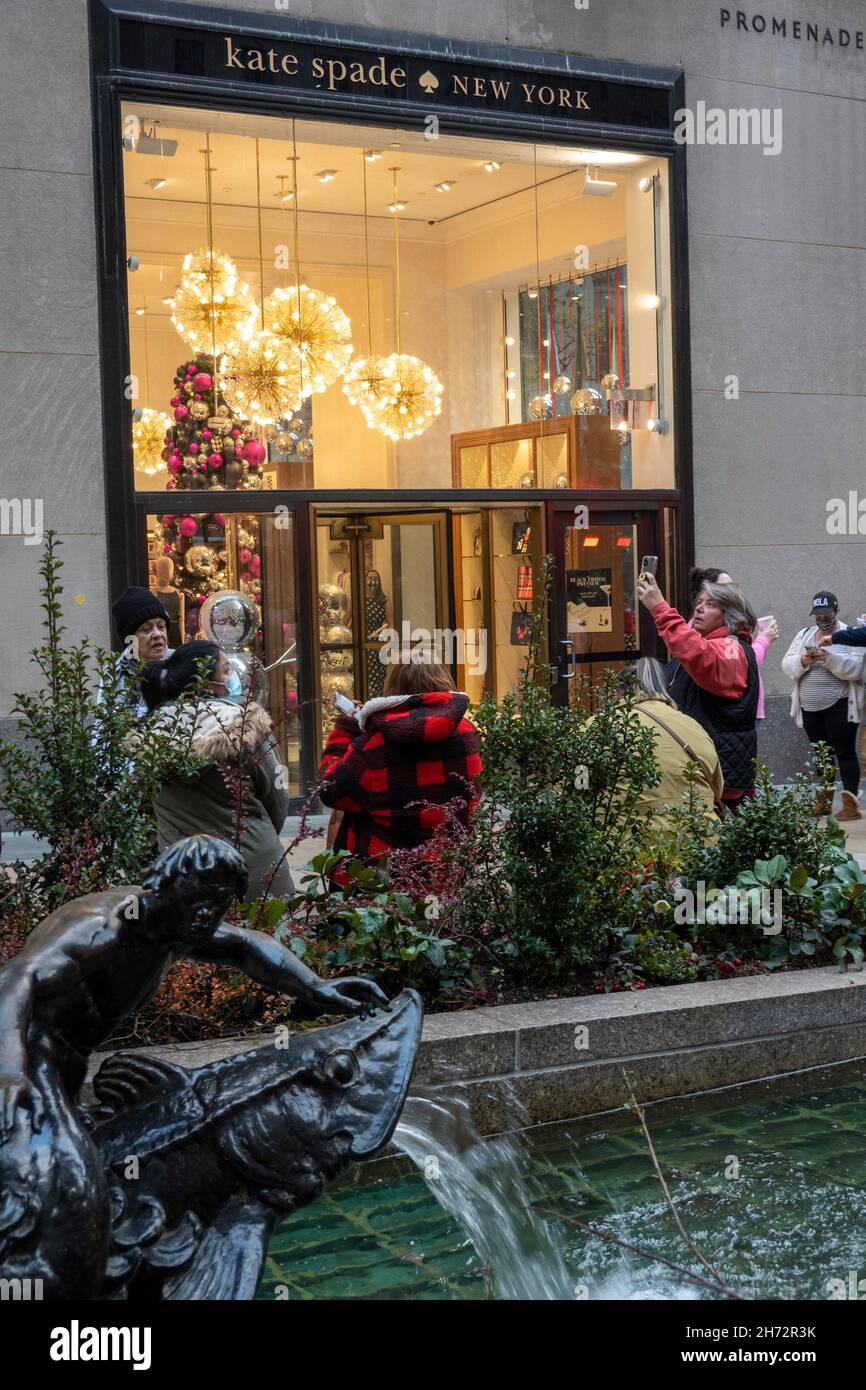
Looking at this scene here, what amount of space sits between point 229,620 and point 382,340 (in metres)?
3.14

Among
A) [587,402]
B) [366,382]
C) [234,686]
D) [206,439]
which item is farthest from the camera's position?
[587,402]

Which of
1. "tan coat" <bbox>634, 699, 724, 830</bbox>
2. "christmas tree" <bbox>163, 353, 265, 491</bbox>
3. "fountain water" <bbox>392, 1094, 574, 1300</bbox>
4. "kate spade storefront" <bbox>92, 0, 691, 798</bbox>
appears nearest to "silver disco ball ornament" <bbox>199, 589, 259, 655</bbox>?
"kate spade storefront" <bbox>92, 0, 691, 798</bbox>

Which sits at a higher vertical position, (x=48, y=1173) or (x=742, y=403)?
(x=742, y=403)

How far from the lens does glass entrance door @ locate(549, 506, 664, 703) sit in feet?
45.5

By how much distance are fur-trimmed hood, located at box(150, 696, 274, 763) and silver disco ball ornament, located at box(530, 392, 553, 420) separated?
323 inches

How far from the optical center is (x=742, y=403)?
14336mm

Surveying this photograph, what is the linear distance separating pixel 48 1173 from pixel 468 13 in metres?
12.0

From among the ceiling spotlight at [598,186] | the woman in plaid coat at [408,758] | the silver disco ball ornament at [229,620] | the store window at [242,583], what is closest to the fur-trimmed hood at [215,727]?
the woman in plaid coat at [408,758]

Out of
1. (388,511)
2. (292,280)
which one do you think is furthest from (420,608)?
(292,280)

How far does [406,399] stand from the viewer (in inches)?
524

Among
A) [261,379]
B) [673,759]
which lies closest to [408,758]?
[673,759]

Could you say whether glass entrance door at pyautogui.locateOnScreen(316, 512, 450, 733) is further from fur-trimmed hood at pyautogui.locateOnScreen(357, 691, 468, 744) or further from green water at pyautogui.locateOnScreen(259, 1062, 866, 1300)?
green water at pyautogui.locateOnScreen(259, 1062, 866, 1300)

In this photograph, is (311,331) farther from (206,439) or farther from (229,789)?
(229,789)

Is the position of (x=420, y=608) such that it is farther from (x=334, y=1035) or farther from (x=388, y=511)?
(x=334, y=1035)
